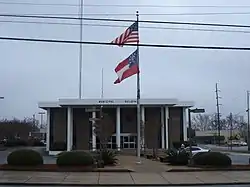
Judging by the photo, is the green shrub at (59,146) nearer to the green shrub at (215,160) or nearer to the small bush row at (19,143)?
the small bush row at (19,143)

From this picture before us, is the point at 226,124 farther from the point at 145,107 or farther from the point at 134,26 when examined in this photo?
the point at 134,26

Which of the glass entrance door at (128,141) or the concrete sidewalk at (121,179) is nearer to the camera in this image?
the concrete sidewalk at (121,179)

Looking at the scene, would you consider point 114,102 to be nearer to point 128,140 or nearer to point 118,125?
point 118,125

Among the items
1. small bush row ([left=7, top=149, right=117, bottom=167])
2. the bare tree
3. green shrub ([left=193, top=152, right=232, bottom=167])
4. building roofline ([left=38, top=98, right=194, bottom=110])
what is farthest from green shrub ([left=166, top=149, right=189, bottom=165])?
building roofline ([left=38, top=98, right=194, bottom=110])

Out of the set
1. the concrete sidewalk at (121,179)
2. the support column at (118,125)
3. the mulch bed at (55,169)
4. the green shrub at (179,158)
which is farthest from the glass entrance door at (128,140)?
the concrete sidewalk at (121,179)

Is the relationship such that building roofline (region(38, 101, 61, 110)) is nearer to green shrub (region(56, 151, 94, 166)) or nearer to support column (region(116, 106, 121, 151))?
support column (region(116, 106, 121, 151))

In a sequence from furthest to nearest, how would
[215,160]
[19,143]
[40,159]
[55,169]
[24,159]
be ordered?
[19,143]
[215,160]
[40,159]
[24,159]
[55,169]

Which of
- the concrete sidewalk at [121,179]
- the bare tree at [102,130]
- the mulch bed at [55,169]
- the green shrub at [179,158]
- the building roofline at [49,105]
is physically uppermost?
the building roofline at [49,105]

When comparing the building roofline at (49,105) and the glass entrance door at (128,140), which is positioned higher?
the building roofline at (49,105)

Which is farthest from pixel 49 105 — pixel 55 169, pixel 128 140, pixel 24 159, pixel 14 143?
pixel 55 169

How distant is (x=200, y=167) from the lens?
28172mm

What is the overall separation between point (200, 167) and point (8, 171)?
37.8 feet

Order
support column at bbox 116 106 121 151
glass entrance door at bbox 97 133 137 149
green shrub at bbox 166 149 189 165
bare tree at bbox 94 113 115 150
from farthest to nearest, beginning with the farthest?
glass entrance door at bbox 97 133 137 149, support column at bbox 116 106 121 151, bare tree at bbox 94 113 115 150, green shrub at bbox 166 149 189 165

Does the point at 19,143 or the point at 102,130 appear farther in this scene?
the point at 19,143
